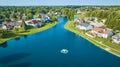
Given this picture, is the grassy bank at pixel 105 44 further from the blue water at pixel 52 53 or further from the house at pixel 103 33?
the house at pixel 103 33

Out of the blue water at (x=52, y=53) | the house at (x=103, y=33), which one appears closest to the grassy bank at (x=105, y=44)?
the blue water at (x=52, y=53)

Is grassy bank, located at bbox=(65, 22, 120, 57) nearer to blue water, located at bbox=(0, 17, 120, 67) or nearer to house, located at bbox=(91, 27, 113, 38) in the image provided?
blue water, located at bbox=(0, 17, 120, 67)

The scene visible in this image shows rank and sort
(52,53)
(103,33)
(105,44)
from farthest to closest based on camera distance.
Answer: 1. (103,33)
2. (105,44)
3. (52,53)

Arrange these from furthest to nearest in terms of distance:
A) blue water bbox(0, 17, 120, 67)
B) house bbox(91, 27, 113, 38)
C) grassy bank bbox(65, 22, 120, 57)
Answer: house bbox(91, 27, 113, 38) < grassy bank bbox(65, 22, 120, 57) < blue water bbox(0, 17, 120, 67)

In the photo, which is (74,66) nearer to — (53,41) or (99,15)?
(53,41)

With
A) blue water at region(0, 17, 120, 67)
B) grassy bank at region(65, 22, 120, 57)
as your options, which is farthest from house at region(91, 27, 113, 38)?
blue water at region(0, 17, 120, 67)

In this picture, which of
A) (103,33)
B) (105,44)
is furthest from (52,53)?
(103,33)

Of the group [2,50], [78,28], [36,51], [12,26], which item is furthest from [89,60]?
[12,26]

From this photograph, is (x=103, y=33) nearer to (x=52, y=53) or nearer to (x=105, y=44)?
(x=105, y=44)
